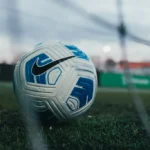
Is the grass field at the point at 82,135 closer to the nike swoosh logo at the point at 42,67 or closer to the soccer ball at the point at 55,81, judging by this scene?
the soccer ball at the point at 55,81

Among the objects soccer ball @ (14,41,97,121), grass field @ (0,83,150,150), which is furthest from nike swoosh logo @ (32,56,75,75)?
grass field @ (0,83,150,150)

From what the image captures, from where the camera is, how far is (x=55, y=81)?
330cm

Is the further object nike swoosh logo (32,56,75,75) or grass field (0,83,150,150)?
nike swoosh logo (32,56,75,75)

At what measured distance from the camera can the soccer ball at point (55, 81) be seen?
3.31m

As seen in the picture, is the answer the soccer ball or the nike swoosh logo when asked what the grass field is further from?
the nike swoosh logo

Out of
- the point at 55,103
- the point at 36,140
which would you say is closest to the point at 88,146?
the point at 36,140

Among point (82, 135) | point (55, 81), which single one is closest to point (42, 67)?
point (55, 81)

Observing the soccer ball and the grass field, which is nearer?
the grass field

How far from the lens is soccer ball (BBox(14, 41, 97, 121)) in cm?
331

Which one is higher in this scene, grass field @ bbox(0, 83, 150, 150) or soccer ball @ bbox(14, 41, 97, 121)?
soccer ball @ bbox(14, 41, 97, 121)

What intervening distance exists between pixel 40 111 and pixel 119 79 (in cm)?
1494

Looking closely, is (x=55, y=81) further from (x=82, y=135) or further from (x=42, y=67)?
(x=82, y=135)

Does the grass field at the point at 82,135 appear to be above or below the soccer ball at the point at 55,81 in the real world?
below

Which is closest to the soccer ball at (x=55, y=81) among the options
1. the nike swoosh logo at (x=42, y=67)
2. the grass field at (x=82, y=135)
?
the nike swoosh logo at (x=42, y=67)
